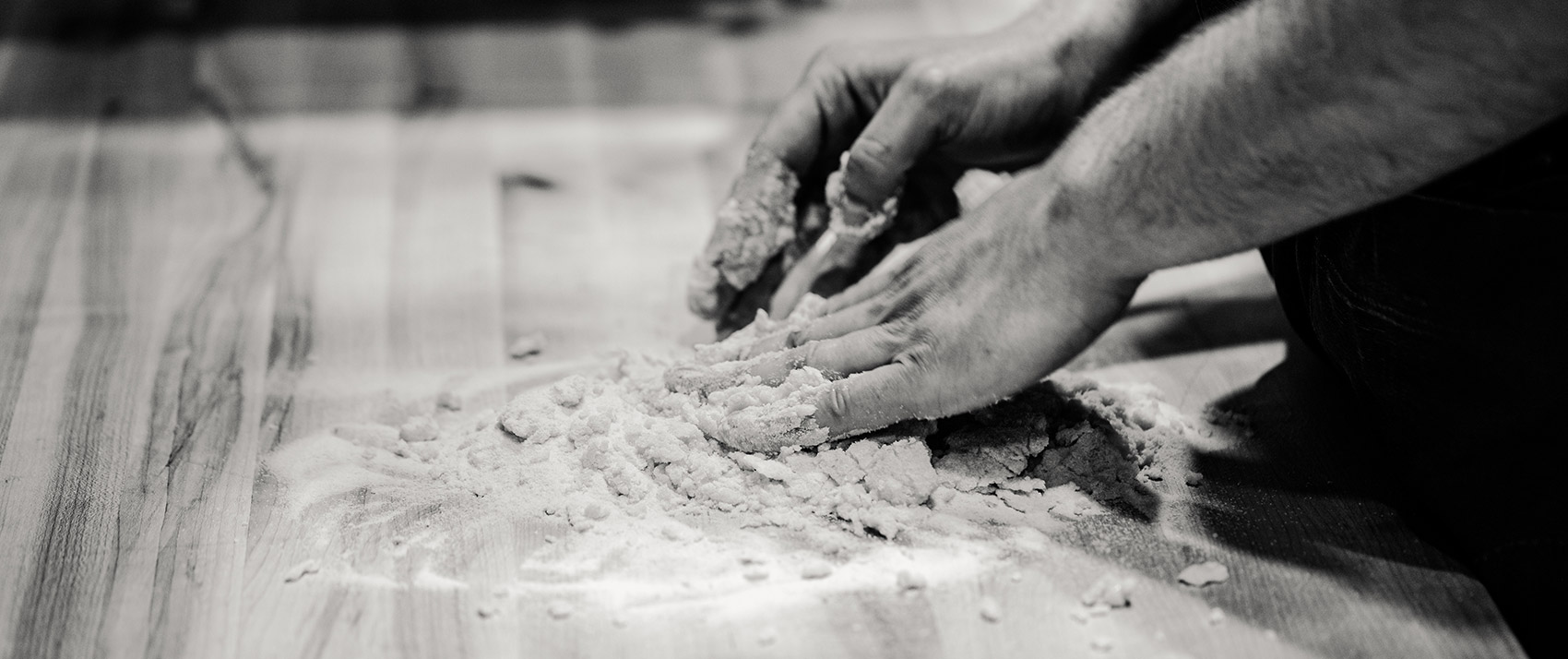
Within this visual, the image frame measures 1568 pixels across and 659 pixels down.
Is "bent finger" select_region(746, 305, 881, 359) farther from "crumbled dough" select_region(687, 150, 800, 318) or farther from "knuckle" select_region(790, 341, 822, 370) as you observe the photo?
"crumbled dough" select_region(687, 150, 800, 318)

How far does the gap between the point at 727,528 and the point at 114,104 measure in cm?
107

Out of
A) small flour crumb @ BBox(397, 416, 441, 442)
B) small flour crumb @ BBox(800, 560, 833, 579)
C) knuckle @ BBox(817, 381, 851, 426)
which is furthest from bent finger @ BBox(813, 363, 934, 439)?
small flour crumb @ BBox(397, 416, 441, 442)

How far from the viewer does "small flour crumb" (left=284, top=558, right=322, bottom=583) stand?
0.93 m

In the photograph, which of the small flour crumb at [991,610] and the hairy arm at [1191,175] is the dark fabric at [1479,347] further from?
the small flour crumb at [991,610]

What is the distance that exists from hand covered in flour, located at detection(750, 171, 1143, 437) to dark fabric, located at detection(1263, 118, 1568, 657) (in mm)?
181

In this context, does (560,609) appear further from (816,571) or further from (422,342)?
(422,342)

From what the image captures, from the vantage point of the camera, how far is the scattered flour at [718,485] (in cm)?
94

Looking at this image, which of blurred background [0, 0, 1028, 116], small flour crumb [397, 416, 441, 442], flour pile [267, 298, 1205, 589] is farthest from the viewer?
blurred background [0, 0, 1028, 116]

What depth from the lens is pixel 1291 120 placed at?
80 centimetres

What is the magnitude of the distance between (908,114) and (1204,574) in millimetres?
450

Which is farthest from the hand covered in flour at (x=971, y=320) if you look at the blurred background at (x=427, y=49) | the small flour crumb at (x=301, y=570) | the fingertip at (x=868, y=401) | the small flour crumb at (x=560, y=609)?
the blurred background at (x=427, y=49)

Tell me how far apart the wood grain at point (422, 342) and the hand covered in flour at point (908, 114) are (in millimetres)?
115

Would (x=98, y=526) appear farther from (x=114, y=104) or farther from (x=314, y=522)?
(x=114, y=104)

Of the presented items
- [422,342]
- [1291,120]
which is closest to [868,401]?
[1291,120]
